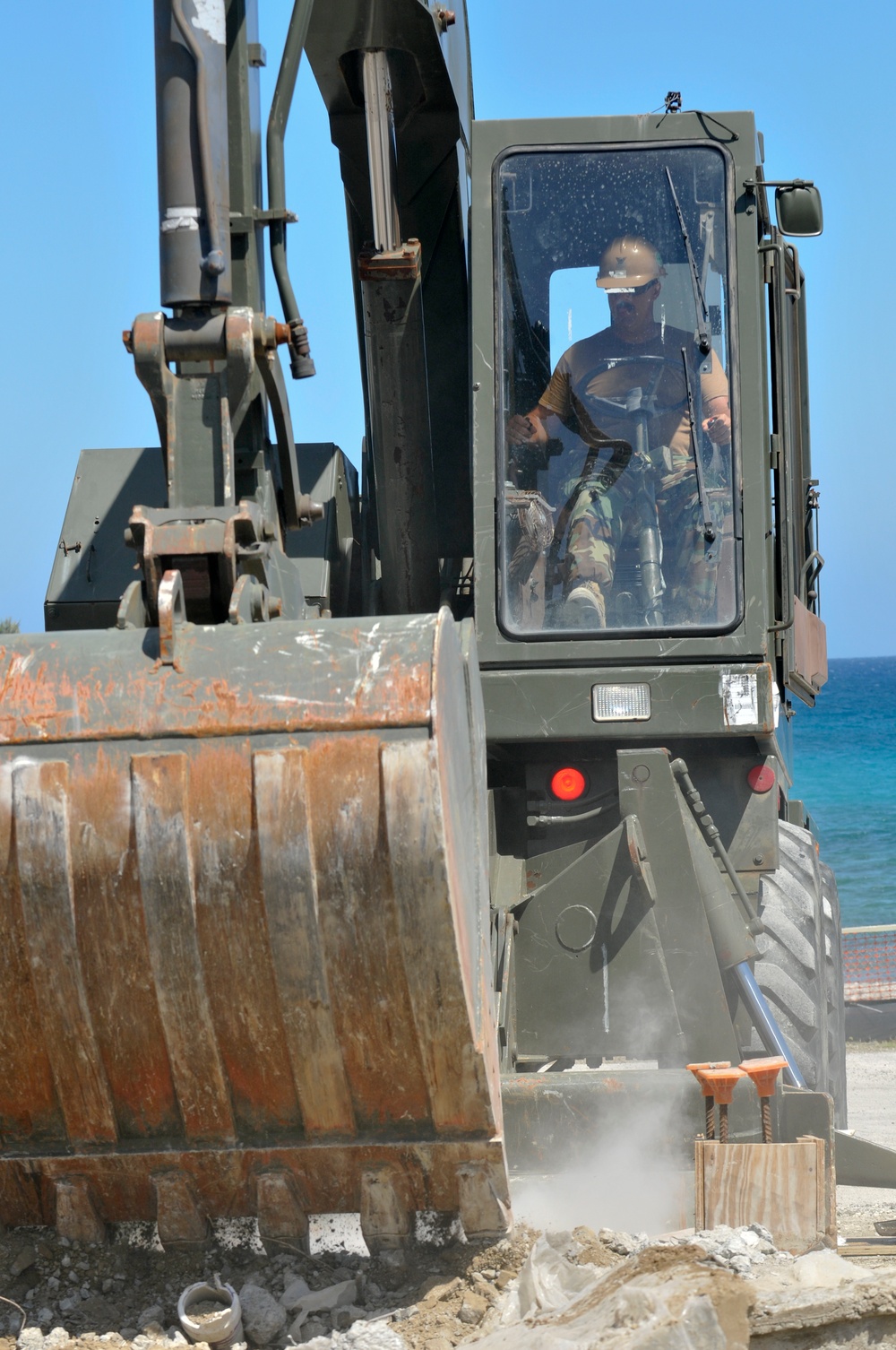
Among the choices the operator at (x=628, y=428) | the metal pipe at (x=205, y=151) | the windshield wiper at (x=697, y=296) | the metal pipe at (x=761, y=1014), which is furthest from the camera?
the windshield wiper at (x=697, y=296)

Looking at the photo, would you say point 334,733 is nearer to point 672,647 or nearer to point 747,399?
point 672,647

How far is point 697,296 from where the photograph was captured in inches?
172

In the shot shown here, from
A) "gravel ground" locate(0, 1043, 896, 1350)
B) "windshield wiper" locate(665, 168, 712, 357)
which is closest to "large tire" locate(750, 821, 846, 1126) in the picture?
"gravel ground" locate(0, 1043, 896, 1350)

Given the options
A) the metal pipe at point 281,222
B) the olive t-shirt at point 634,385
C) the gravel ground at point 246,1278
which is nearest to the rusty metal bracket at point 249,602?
the metal pipe at point 281,222

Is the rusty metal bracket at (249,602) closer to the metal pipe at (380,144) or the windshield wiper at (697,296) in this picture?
the metal pipe at (380,144)

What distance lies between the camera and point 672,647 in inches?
163

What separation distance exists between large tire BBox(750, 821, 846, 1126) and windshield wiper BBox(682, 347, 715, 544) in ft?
3.35

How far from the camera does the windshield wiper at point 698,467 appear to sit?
13.9ft

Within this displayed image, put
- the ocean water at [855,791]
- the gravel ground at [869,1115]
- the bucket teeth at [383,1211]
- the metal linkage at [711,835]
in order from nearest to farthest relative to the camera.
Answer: the bucket teeth at [383,1211], the metal linkage at [711,835], the gravel ground at [869,1115], the ocean water at [855,791]

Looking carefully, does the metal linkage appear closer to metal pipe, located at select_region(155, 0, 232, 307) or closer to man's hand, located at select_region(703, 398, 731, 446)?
man's hand, located at select_region(703, 398, 731, 446)

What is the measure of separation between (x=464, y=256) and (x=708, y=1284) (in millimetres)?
3430

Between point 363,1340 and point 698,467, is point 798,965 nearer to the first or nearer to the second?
point 698,467

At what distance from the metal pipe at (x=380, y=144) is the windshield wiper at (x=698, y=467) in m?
0.92

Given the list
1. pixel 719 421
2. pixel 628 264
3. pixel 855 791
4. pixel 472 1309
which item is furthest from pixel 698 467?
pixel 855 791
